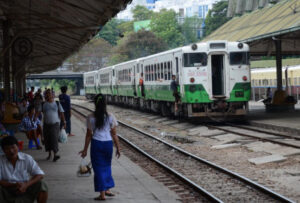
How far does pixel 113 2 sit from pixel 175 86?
10243 mm

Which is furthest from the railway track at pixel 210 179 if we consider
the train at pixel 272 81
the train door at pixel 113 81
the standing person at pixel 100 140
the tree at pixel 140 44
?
the tree at pixel 140 44

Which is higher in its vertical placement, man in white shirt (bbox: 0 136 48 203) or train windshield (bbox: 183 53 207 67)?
train windshield (bbox: 183 53 207 67)

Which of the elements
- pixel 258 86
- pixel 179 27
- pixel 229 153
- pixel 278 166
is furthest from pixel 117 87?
pixel 179 27

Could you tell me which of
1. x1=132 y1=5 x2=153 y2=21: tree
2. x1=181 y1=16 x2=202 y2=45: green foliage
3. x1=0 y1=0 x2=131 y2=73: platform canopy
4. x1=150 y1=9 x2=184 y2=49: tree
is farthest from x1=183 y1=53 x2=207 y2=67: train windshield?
x1=132 y1=5 x2=153 y2=21: tree

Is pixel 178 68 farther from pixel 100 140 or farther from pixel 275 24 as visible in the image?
pixel 100 140

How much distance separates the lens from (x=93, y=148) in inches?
327

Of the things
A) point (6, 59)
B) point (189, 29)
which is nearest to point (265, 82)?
point (6, 59)

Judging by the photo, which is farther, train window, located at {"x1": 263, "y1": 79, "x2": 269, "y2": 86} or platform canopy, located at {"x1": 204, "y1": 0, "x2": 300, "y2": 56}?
train window, located at {"x1": 263, "y1": 79, "x2": 269, "y2": 86}

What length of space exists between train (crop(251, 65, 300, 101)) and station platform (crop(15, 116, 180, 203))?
1027 inches

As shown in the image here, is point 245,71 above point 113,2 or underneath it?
underneath

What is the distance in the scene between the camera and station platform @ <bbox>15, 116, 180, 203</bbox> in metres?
8.61

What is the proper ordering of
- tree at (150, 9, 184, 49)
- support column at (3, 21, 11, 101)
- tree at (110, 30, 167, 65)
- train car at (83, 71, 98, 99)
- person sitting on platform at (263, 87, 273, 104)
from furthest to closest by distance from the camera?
tree at (150, 9, 184, 49) → tree at (110, 30, 167, 65) → train car at (83, 71, 98, 99) → person sitting on platform at (263, 87, 273, 104) → support column at (3, 21, 11, 101)

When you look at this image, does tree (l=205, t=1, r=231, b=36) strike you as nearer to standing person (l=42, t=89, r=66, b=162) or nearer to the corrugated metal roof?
the corrugated metal roof

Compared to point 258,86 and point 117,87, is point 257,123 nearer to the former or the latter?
point 117,87
